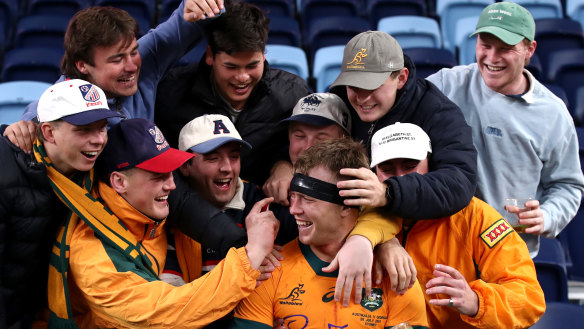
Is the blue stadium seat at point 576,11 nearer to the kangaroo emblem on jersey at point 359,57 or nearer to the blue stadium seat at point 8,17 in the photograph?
the kangaroo emblem on jersey at point 359,57

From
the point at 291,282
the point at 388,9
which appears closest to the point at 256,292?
the point at 291,282

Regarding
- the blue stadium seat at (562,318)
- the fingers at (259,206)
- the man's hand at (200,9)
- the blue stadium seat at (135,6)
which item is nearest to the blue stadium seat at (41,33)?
the blue stadium seat at (135,6)

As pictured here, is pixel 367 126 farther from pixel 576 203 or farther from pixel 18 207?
pixel 18 207

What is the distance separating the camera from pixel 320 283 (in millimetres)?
2703

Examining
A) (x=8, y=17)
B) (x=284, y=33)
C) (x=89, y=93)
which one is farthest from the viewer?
(x=8, y=17)

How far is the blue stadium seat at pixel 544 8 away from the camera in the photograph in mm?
6898

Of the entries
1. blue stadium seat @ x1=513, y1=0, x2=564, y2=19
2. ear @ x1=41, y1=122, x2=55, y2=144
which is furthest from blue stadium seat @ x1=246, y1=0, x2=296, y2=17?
ear @ x1=41, y1=122, x2=55, y2=144

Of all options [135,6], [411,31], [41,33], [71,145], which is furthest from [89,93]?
[411,31]

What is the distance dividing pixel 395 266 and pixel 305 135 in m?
1.01

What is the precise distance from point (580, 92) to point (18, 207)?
15.4ft

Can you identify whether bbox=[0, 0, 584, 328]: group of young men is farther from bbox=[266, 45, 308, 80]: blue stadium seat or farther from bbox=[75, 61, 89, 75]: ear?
bbox=[266, 45, 308, 80]: blue stadium seat

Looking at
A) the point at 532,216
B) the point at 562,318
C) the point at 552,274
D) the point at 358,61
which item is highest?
the point at 358,61

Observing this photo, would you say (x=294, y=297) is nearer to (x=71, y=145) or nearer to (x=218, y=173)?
(x=218, y=173)

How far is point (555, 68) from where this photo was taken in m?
6.08
